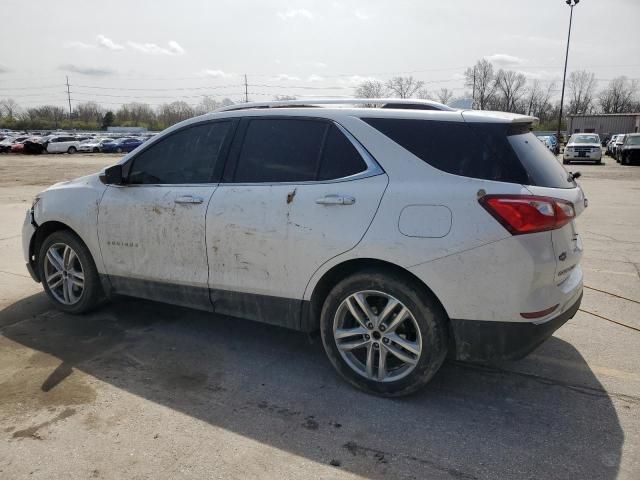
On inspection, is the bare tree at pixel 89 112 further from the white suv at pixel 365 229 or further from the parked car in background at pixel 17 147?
the white suv at pixel 365 229

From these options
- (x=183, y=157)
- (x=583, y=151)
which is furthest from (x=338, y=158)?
(x=583, y=151)

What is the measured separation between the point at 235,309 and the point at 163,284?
0.72m

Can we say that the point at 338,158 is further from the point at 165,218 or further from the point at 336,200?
the point at 165,218

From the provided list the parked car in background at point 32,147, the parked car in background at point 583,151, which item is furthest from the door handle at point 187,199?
the parked car in background at point 32,147

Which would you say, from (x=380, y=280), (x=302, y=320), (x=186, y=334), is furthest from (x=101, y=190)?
(x=380, y=280)

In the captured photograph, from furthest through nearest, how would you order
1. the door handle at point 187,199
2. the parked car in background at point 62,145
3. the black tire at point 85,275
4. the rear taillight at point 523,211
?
the parked car in background at point 62,145
the black tire at point 85,275
the door handle at point 187,199
the rear taillight at point 523,211

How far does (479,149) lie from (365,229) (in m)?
0.82

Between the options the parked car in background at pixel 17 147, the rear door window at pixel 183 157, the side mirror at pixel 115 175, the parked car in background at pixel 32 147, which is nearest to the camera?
the rear door window at pixel 183 157

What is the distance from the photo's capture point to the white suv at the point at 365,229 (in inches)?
117

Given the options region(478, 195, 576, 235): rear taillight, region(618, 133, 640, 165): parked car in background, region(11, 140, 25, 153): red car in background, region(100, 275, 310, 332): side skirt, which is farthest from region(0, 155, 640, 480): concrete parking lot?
region(11, 140, 25, 153): red car in background

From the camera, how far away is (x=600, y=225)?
31.4 ft

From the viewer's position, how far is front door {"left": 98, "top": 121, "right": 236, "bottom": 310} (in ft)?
13.0

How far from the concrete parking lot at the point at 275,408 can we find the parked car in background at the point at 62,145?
1935 inches

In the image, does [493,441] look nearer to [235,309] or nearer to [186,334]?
[235,309]
